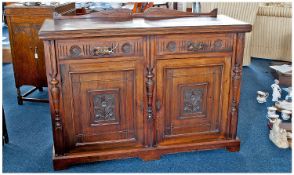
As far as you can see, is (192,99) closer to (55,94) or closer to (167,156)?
(167,156)

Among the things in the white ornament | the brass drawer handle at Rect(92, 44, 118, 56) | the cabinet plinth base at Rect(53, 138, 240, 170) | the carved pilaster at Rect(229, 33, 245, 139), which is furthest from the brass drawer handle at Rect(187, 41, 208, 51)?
the white ornament

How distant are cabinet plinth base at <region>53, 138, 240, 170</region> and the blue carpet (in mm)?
39

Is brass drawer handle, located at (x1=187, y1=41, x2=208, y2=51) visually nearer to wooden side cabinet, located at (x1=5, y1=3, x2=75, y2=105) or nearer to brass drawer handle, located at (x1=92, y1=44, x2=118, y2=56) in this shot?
brass drawer handle, located at (x1=92, y1=44, x2=118, y2=56)

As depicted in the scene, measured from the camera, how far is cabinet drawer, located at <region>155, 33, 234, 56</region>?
1.68 metres

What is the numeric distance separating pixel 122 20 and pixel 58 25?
1.12 feet

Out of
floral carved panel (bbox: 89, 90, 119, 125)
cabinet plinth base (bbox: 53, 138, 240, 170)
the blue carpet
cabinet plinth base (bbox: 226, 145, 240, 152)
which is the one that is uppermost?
floral carved panel (bbox: 89, 90, 119, 125)

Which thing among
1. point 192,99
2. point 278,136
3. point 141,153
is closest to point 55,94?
point 141,153

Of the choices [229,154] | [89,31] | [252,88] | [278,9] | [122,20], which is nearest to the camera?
[89,31]

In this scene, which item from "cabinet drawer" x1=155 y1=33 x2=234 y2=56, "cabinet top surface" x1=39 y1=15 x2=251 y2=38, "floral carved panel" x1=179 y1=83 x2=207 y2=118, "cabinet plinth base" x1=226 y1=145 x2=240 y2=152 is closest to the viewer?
"cabinet top surface" x1=39 y1=15 x2=251 y2=38

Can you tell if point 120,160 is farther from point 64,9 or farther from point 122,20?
point 64,9

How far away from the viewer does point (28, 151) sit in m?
2.06

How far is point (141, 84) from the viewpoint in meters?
1.76

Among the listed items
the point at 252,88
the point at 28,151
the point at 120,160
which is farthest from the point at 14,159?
the point at 252,88

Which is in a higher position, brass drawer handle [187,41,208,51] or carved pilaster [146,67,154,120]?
brass drawer handle [187,41,208,51]
